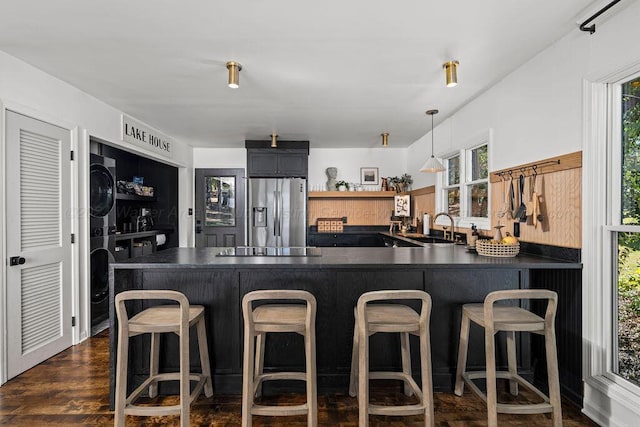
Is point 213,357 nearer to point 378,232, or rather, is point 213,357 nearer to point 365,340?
point 365,340

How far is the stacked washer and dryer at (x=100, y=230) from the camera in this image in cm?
371

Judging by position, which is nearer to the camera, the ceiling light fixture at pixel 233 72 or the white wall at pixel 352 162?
the ceiling light fixture at pixel 233 72

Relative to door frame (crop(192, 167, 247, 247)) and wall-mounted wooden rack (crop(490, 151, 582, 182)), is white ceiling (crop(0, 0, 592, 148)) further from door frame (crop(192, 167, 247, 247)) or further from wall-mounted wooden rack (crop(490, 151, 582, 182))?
door frame (crop(192, 167, 247, 247))

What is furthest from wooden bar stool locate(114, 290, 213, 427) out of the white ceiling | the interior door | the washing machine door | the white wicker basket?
the interior door

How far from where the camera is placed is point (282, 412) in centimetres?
184

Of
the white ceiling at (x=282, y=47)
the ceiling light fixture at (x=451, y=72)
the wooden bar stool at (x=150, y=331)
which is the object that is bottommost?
the wooden bar stool at (x=150, y=331)

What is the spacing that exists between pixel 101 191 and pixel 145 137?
40.0 inches

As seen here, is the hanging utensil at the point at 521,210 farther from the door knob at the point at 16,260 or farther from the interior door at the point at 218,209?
the interior door at the point at 218,209

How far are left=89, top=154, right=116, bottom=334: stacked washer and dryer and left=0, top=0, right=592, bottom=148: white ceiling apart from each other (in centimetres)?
75

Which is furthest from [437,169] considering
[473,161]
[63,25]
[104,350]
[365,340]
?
[104,350]

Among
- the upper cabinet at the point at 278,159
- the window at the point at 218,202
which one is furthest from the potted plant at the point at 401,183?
the window at the point at 218,202

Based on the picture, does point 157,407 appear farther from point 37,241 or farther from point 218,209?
point 218,209

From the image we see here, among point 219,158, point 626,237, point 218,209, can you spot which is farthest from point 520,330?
point 219,158

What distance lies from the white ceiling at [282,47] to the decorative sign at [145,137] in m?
0.26
